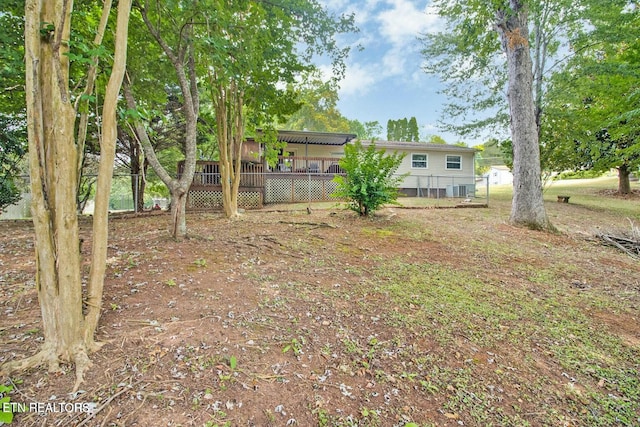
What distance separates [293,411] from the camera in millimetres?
1573

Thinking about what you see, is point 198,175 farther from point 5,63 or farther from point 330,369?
point 330,369

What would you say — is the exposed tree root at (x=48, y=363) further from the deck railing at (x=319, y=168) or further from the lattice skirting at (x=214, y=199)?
the deck railing at (x=319, y=168)

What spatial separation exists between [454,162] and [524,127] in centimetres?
1201

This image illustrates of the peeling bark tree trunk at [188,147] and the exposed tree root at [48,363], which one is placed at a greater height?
the peeling bark tree trunk at [188,147]

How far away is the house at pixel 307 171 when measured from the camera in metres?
10.7

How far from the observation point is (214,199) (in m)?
10.7

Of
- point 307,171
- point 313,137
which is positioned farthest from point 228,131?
point 313,137

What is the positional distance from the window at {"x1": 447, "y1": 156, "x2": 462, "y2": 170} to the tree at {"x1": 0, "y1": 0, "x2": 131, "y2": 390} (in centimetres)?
1895

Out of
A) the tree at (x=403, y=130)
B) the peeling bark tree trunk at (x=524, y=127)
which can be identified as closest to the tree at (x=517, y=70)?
the peeling bark tree trunk at (x=524, y=127)

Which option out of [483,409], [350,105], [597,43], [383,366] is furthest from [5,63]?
[350,105]

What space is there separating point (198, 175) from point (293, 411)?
1018cm

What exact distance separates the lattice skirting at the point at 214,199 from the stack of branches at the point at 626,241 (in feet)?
31.0

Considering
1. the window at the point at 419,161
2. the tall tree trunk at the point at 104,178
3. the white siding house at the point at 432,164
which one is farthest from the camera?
the window at the point at 419,161

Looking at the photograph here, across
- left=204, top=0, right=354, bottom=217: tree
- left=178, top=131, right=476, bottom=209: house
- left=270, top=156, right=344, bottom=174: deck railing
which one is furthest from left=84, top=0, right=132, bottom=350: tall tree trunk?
left=270, top=156, right=344, bottom=174: deck railing
